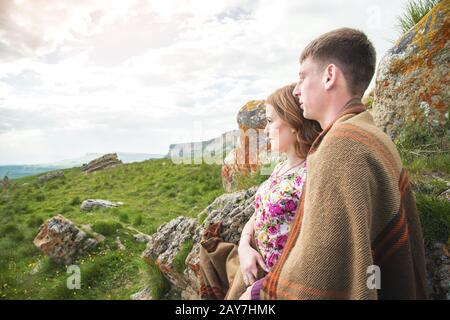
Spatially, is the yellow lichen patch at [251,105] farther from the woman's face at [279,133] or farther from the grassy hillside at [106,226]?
the woman's face at [279,133]

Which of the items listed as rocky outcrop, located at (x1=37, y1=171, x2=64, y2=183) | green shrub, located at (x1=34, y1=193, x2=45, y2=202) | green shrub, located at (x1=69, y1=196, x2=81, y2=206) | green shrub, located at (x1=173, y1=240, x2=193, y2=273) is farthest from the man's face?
rocky outcrop, located at (x1=37, y1=171, x2=64, y2=183)

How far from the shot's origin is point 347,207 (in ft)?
6.72

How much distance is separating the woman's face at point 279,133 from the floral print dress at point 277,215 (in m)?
0.37

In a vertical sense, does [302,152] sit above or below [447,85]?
below

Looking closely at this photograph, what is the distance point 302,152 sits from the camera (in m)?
3.40

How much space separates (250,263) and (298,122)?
1.40 m

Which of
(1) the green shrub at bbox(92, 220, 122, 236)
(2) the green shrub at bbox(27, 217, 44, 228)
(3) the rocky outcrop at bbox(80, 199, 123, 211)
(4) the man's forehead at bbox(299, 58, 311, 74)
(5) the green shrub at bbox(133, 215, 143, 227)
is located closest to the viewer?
(4) the man's forehead at bbox(299, 58, 311, 74)

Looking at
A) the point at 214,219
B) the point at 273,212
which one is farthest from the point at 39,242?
the point at 273,212

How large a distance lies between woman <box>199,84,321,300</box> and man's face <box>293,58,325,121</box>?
730mm

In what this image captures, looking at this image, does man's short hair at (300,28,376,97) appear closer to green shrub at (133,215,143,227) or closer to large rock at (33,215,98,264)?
large rock at (33,215,98,264)

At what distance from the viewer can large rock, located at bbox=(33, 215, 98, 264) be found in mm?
8295

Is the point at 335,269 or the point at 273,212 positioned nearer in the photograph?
the point at 335,269
